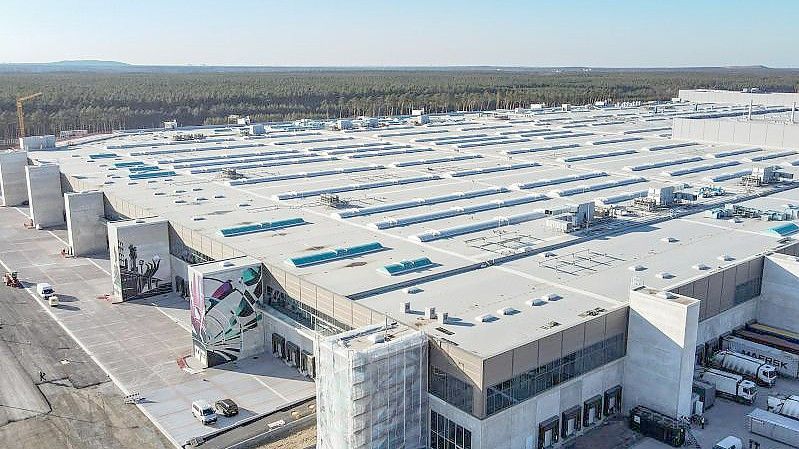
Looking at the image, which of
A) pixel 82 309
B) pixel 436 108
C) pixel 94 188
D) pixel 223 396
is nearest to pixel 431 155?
pixel 94 188

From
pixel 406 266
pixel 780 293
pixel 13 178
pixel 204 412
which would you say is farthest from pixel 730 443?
pixel 13 178

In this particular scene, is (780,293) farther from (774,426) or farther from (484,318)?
(484,318)

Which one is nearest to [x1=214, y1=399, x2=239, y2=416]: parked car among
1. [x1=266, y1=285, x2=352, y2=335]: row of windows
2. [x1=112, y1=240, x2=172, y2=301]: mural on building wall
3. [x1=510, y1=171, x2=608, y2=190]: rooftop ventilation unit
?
[x1=266, y1=285, x2=352, y2=335]: row of windows

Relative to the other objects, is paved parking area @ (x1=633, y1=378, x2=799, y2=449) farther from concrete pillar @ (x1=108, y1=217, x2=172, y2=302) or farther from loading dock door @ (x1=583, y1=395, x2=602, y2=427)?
concrete pillar @ (x1=108, y1=217, x2=172, y2=302)

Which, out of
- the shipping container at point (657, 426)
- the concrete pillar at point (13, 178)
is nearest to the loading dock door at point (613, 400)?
the shipping container at point (657, 426)

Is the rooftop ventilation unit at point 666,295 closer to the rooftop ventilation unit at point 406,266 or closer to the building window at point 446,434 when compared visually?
the building window at point 446,434

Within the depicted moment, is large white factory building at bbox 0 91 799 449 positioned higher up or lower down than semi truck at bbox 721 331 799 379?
higher up
